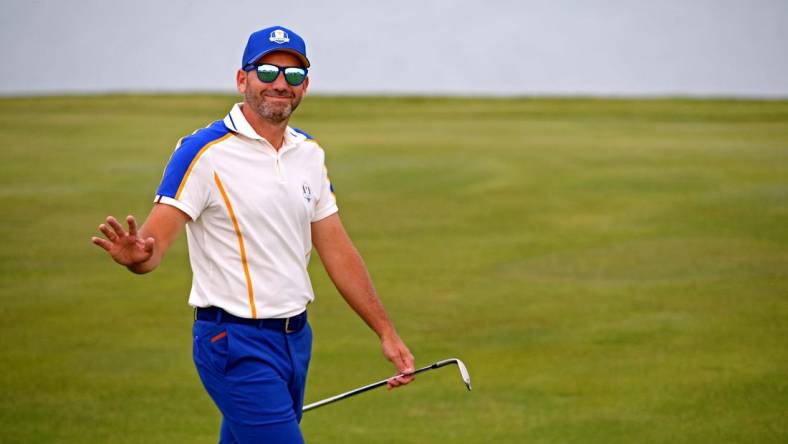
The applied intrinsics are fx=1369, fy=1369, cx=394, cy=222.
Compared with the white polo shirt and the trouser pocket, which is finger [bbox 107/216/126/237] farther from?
the trouser pocket

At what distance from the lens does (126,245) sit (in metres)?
4.16

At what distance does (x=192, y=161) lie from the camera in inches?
176

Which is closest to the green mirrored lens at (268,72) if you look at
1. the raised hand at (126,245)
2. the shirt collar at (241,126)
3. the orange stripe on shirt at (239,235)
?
the shirt collar at (241,126)

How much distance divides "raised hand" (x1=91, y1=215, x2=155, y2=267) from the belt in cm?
38

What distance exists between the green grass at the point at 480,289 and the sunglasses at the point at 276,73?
8.85ft

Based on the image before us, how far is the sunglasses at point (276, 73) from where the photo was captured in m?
4.58

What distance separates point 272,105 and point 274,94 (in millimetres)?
46

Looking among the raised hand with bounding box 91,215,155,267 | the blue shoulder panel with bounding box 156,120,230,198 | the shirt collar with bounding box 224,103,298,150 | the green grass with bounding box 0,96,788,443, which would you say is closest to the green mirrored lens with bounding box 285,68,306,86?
the shirt collar with bounding box 224,103,298,150

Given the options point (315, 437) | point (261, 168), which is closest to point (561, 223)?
point (315, 437)

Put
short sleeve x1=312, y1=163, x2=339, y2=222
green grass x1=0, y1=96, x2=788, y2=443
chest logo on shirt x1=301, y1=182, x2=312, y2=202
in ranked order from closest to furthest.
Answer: chest logo on shirt x1=301, y1=182, x2=312, y2=202 → short sleeve x1=312, y1=163, x2=339, y2=222 → green grass x1=0, y1=96, x2=788, y2=443

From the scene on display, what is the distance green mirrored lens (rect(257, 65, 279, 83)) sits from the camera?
4.58 m

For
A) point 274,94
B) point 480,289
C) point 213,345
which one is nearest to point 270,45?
point 274,94

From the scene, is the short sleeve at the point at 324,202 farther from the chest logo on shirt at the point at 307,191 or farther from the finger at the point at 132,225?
the finger at the point at 132,225

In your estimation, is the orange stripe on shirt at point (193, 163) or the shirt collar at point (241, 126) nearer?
the orange stripe on shirt at point (193, 163)
